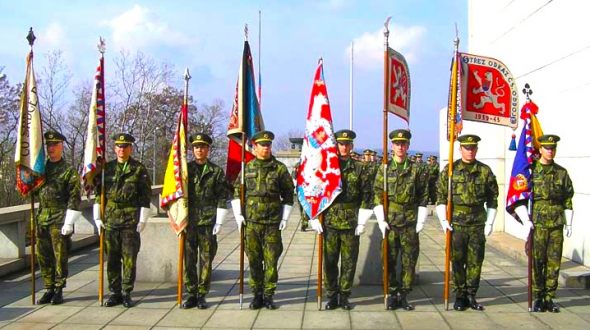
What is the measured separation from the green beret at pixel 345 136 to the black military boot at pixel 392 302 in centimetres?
190

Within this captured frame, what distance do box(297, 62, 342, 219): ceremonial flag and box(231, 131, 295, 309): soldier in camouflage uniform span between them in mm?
231

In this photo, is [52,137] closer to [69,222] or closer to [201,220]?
[69,222]

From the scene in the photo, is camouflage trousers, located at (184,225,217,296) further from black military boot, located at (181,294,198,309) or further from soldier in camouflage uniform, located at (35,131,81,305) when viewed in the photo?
soldier in camouflage uniform, located at (35,131,81,305)

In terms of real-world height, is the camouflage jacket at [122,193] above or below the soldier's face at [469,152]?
below

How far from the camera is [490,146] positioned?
474 inches

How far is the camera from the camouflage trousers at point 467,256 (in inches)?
236

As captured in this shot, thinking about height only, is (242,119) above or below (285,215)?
above

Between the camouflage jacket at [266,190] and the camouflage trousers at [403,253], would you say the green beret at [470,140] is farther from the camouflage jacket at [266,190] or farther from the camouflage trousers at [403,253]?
the camouflage jacket at [266,190]

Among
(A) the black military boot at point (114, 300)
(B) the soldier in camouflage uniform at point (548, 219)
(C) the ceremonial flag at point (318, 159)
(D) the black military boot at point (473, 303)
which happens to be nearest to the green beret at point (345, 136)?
(C) the ceremonial flag at point (318, 159)

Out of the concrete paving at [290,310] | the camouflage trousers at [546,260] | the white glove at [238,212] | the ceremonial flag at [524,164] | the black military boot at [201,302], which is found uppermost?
the ceremonial flag at [524,164]

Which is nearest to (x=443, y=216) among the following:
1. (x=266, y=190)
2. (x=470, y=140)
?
(x=470, y=140)

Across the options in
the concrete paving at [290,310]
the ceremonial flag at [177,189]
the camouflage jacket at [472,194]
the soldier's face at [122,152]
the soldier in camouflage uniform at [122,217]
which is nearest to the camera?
the concrete paving at [290,310]

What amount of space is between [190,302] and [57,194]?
6.77 ft

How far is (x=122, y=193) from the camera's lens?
619cm
